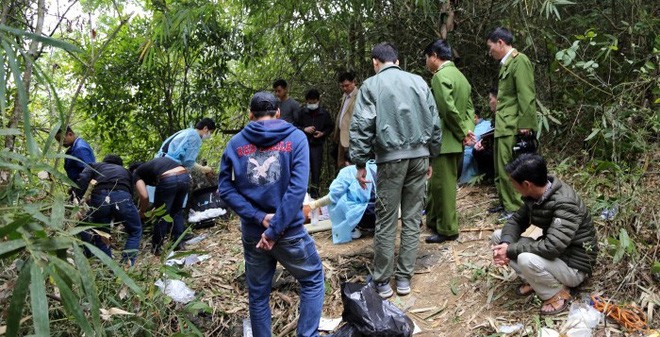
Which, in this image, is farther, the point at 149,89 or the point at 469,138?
the point at 149,89

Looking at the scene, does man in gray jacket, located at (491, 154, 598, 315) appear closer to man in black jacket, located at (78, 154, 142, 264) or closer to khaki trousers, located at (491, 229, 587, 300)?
khaki trousers, located at (491, 229, 587, 300)

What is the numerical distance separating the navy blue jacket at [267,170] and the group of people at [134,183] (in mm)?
1610

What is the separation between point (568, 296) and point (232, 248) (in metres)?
3.37

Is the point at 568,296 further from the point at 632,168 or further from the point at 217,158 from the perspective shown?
the point at 217,158

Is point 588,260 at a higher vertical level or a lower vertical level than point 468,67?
lower

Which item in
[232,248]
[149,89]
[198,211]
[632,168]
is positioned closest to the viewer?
[632,168]

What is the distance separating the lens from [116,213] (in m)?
5.03

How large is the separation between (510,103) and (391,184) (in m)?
1.52

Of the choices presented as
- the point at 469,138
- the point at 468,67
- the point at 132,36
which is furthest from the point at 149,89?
the point at 469,138

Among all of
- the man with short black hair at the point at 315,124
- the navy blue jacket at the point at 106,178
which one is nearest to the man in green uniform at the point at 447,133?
the man with short black hair at the point at 315,124

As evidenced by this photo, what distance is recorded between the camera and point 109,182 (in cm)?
491

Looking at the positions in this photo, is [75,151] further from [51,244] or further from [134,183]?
[51,244]

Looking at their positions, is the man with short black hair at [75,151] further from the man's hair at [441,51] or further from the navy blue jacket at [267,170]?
the man's hair at [441,51]

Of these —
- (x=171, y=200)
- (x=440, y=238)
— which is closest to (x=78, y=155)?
(x=171, y=200)
